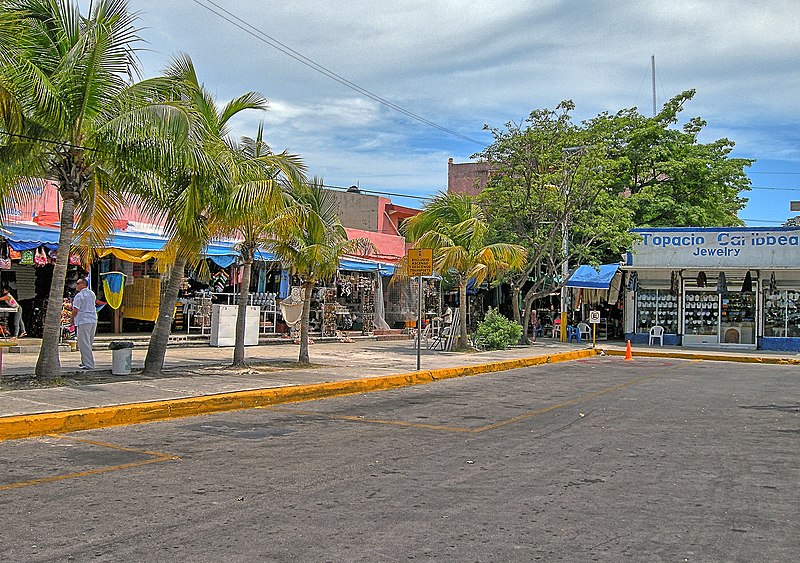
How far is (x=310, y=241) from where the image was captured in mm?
17422

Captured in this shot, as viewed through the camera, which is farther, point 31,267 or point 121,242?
point 31,267

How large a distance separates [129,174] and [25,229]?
635 cm

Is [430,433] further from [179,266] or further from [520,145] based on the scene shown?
[520,145]

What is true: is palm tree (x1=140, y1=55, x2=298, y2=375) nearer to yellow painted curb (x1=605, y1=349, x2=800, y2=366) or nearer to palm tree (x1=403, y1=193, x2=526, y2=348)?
palm tree (x1=403, y1=193, x2=526, y2=348)

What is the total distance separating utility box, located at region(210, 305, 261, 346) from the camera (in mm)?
22281

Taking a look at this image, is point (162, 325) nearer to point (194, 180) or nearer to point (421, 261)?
point (194, 180)

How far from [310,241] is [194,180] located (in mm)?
4223

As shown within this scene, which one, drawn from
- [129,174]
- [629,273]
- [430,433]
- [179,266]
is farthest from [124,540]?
[629,273]

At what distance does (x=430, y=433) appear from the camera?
10.5 meters

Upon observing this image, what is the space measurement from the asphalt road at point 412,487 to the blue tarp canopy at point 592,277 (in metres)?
18.6

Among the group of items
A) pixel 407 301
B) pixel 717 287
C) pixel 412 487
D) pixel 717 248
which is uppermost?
pixel 717 248

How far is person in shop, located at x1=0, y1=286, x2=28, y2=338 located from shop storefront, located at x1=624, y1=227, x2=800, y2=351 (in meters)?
22.3

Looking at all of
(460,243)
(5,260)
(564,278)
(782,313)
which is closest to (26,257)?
(5,260)

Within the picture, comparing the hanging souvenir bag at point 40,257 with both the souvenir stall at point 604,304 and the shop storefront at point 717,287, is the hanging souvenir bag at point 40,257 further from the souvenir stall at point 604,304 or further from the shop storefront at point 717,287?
the shop storefront at point 717,287
